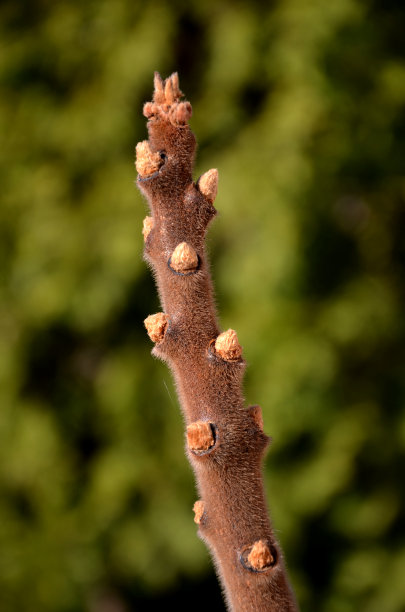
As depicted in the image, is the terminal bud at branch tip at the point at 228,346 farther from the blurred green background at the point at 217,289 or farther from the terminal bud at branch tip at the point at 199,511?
the blurred green background at the point at 217,289

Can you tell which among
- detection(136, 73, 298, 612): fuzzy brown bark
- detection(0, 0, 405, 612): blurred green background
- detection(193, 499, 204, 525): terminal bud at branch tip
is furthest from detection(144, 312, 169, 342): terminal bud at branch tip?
detection(0, 0, 405, 612): blurred green background

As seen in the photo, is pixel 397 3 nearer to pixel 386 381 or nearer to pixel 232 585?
pixel 386 381

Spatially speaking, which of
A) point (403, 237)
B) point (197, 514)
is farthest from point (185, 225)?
point (403, 237)

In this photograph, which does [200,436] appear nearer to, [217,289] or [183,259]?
[183,259]

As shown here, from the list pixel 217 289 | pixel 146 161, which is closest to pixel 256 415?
pixel 146 161

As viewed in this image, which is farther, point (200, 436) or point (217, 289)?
point (217, 289)

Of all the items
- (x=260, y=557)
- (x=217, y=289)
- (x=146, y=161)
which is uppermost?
(x=217, y=289)
